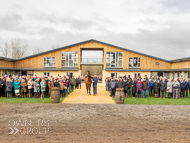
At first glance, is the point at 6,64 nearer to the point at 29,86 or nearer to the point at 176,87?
the point at 29,86

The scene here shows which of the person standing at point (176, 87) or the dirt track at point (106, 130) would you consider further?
the person standing at point (176, 87)

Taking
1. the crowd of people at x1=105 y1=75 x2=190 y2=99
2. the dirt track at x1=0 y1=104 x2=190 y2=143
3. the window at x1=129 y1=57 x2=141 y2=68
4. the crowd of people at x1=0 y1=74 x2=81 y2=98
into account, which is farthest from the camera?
the window at x1=129 y1=57 x2=141 y2=68

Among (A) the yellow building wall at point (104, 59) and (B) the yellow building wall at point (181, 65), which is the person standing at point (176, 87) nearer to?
(B) the yellow building wall at point (181, 65)

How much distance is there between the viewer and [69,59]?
3581cm

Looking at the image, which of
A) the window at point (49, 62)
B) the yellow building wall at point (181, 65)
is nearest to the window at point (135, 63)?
the yellow building wall at point (181, 65)

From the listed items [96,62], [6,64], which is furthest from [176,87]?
[6,64]

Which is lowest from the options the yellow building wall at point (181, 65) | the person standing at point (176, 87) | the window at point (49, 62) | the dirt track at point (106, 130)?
the dirt track at point (106, 130)

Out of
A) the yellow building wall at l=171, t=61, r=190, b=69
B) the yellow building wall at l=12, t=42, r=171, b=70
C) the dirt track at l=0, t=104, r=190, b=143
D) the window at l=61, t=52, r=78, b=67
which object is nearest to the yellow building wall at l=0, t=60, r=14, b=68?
the yellow building wall at l=12, t=42, r=171, b=70

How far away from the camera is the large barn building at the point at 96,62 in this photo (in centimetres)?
3541

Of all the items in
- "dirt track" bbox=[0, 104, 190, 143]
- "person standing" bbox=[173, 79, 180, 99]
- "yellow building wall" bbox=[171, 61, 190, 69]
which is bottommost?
"dirt track" bbox=[0, 104, 190, 143]

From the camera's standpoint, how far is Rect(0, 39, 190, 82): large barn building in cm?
3541

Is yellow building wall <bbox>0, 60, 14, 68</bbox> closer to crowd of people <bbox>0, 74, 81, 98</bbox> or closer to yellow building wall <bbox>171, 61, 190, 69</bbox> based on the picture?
crowd of people <bbox>0, 74, 81, 98</bbox>

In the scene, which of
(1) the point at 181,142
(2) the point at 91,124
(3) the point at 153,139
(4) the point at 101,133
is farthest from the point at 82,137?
(1) the point at 181,142

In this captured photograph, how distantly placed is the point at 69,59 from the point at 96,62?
556 cm
